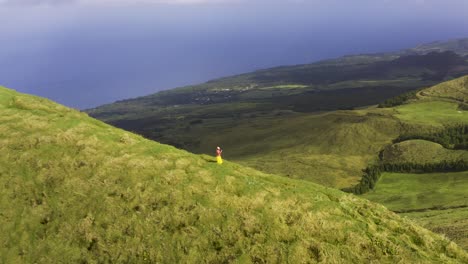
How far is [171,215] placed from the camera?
26.8 m

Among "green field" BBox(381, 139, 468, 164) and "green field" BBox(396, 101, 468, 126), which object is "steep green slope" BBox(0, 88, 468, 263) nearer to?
"green field" BBox(381, 139, 468, 164)

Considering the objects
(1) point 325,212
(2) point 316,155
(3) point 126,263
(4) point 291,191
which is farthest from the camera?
(2) point 316,155

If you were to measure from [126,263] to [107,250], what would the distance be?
5.76 feet

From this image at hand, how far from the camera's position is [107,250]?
25.2m

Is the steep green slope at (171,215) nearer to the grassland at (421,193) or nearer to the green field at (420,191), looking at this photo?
the grassland at (421,193)

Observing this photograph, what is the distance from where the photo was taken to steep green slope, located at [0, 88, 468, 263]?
24.2 metres

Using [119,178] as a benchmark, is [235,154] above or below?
below

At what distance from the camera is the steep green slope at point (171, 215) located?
24234mm

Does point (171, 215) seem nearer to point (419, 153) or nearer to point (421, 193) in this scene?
point (421, 193)

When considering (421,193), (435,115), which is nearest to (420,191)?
(421,193)

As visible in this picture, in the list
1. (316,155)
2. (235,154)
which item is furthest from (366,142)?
(235,154)

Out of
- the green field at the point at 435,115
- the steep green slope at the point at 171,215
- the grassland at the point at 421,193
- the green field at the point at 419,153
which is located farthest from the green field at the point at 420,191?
the steep green slope at the point at 171,215

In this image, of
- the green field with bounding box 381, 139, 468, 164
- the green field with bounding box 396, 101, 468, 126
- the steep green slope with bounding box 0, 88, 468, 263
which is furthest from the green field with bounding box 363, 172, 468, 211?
the steep green slope with bounding box 0, 88, 468, 263

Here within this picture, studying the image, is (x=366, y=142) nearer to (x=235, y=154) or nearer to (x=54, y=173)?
(x=235, y=154)
